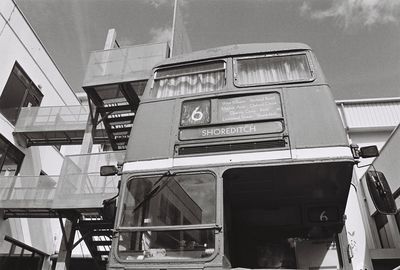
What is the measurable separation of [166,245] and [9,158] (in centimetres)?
1117

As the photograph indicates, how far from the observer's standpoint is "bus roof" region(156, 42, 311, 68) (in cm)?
523

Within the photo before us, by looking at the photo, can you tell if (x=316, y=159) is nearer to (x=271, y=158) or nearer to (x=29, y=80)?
(x=271, y=158)

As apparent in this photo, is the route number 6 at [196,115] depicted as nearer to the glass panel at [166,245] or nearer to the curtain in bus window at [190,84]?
the curtain in bus window at [190,84]

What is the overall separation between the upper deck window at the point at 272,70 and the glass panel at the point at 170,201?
170 centimetres

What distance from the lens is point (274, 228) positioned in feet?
17.0

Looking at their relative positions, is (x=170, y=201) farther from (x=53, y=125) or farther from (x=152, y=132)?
(x=53, y=125)

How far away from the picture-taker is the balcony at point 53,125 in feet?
41.3

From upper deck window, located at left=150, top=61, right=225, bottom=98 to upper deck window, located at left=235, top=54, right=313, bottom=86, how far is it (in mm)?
302

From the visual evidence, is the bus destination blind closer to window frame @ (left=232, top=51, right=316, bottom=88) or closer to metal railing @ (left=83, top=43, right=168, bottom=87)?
window frame @ (left=232, top=51, right=316, bottom=88)

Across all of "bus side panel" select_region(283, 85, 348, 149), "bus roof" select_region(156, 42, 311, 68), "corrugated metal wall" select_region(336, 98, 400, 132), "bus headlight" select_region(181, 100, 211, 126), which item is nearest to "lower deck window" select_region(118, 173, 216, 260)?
"bus headlight" select_region(181, 100, 211, 126)

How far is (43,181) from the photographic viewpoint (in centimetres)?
1038

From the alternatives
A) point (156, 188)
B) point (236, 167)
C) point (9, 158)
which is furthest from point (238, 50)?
point (9, 158)

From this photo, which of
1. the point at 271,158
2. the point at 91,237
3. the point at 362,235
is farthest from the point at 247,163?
the point at 91,237

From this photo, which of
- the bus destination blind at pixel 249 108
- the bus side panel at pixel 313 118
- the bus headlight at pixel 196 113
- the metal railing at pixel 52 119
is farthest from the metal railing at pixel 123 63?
the bus side panel at pixel 313 118
